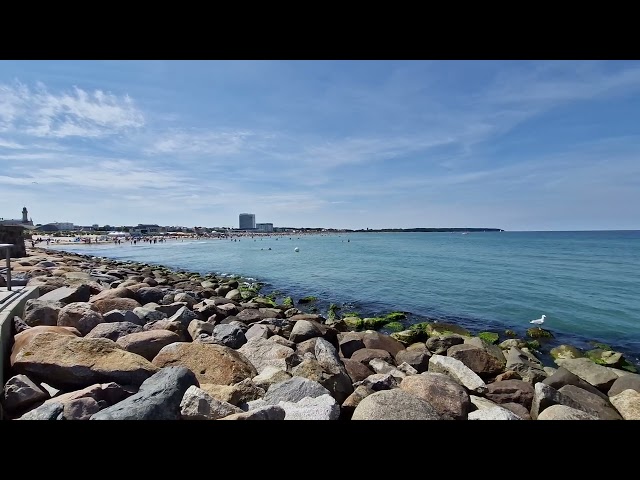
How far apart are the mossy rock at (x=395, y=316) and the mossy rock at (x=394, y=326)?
439 mm

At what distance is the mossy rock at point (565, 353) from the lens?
903 centimetres

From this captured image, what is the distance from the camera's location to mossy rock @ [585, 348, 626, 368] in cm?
842

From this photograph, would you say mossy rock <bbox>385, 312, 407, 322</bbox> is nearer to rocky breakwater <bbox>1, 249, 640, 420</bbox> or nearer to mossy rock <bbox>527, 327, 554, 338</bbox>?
mossy rock <bbox>527, 327, 554, 338</bbox>

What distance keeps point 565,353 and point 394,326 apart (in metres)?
4.66

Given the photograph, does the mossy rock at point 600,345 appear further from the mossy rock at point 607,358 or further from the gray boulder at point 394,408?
the gray boulder at point 394,408

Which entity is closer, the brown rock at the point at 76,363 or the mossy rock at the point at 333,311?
the brown rock at the point at 76,363

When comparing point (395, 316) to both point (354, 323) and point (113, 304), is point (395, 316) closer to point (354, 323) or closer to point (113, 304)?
point (354, 323)

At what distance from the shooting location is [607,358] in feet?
28.2

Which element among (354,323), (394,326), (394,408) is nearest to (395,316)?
(394,326)

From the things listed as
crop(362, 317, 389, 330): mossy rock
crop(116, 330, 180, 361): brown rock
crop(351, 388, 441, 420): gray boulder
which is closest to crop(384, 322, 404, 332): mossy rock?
crop(362, 317, 389, 330): mossy rock

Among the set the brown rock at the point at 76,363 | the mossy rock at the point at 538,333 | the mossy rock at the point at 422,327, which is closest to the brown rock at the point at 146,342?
the brown rock at the point at 76,363

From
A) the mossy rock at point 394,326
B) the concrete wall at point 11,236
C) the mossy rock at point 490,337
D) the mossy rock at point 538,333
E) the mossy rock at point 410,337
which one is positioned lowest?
the mossy rock at point 538,333

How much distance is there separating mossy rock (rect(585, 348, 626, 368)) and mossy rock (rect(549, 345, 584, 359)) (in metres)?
0.24
